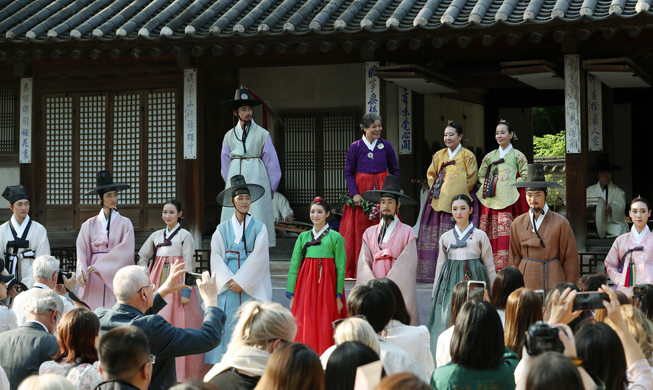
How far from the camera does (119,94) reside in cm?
930

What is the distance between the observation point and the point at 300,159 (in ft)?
32.9

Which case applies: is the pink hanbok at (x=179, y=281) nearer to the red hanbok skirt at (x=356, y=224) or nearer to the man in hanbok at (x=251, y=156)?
the man in hanbok at (x=251, y=156)

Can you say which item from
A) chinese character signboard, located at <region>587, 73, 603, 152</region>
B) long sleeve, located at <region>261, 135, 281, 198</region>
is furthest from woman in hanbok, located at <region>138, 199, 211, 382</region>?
chinese character signboard, located at <region>587, 73, 603, 152</region>

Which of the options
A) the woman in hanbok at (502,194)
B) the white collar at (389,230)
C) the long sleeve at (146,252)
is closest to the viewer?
the white collar at (389,230)

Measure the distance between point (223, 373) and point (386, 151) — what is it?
5046 mm

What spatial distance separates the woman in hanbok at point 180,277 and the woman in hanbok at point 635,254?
379 centimetres

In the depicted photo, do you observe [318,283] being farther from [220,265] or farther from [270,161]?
[270,161]

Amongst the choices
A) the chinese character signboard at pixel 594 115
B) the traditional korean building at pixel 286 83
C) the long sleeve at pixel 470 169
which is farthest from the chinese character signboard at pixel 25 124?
the chinese character signboard at pixel 594 115

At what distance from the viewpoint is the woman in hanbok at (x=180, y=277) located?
22.3 ft

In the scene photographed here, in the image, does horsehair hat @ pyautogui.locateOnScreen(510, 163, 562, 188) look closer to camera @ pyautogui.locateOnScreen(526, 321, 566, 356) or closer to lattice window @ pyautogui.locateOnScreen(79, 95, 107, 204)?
camera @ pyautogui.locateOnScreen(526, 321, 566, 356)

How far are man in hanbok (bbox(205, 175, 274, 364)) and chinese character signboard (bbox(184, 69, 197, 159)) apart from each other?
2132mm

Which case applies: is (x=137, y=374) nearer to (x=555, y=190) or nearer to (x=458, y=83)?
(x=458, y=83)

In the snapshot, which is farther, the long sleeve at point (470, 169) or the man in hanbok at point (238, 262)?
the long sleeve at point (470, 169)

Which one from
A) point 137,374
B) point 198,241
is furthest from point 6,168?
point 137,374
